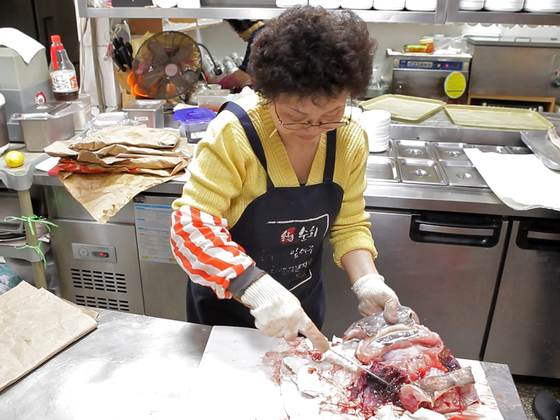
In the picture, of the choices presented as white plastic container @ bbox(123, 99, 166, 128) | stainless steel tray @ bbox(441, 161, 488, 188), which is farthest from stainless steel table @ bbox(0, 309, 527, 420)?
white plastic container @ bbox(123, 99, 166, 128)

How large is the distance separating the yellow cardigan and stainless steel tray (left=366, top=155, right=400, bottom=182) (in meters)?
0.66

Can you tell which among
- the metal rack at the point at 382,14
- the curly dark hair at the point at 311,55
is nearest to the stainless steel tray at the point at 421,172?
the metal rack at the point at 382,14

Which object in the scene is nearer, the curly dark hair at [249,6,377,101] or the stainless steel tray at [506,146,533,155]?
the curly dark hair at [249,6,377,101]

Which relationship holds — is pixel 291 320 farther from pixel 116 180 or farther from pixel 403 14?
pixel 403 14

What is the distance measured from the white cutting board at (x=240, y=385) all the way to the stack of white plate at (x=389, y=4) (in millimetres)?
1772

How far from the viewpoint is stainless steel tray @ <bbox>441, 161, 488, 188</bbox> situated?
7.07 feet

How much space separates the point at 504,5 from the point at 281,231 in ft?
5.67

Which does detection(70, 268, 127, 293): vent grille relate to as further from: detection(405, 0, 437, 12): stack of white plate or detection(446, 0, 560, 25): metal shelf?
detection(446, 0, 560, 25): metal shelf

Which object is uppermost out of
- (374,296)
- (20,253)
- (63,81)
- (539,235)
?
(63,81)

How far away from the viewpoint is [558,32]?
3986 millimetres

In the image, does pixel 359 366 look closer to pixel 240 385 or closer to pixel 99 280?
pixel 240 385

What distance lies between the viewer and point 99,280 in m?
2.43

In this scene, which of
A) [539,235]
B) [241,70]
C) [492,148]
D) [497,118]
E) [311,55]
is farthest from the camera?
[241,70]

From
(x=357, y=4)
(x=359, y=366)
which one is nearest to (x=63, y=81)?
(x=357, y=4)
